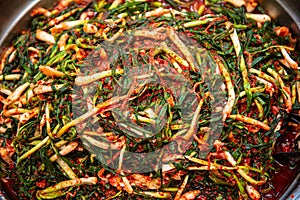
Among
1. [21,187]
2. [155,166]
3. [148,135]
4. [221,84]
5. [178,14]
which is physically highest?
[178,14]

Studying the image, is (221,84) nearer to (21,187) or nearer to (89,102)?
(89,102)

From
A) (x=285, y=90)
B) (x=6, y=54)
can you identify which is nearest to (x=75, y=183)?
(x=6, y=54)

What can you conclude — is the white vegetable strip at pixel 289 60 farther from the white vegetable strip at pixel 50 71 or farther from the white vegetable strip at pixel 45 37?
the white vegetable strip at pixel 45 37

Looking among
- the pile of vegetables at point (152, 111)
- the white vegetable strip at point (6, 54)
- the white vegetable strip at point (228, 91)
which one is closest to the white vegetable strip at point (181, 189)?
the pile of vegetables at point (152, 111)

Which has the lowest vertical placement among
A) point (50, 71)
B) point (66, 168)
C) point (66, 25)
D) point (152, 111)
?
point (66, 168)

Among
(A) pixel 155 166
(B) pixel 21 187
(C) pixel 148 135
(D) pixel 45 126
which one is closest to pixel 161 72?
(C) pixel 148 135

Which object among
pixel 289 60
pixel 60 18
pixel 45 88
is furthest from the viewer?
pixel 60 18

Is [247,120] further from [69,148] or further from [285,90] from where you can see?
[69,148]

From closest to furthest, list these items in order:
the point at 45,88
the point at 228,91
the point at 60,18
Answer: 1. the point at 228,91
2. the point at 45,88
3. the point at 60,18
